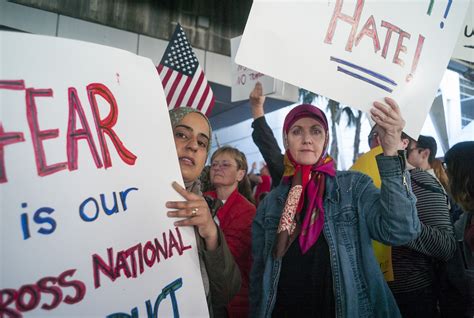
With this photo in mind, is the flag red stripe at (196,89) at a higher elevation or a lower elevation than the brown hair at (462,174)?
higher

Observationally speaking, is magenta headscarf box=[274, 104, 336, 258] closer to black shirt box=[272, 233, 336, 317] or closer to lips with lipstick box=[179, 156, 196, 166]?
black shirt box=[272, 233, 336, 317]

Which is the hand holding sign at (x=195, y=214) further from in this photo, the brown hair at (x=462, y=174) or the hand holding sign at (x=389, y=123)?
the brown hair at (x=462, y=174)

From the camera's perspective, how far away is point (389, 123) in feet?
4.42

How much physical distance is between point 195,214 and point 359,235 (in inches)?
30.0

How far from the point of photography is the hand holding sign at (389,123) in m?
1.34

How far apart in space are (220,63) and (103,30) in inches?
98.3

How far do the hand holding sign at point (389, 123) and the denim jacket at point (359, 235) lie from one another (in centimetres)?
5

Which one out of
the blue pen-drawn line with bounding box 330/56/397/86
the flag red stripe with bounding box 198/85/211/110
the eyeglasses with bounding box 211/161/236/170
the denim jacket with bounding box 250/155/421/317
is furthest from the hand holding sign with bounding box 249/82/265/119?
the blue pen-drawn line with bounding box 330/56/397/86

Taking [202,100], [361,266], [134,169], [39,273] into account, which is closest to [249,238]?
[361,266]

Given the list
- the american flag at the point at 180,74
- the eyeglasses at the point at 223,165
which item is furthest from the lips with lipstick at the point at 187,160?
the american flag at the point at 180,74

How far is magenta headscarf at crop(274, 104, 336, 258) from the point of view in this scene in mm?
1539

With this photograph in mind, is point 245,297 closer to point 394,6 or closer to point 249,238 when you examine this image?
point 249,238

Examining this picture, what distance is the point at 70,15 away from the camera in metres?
6.00

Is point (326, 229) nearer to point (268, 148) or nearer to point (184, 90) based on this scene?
point (268, 148)
